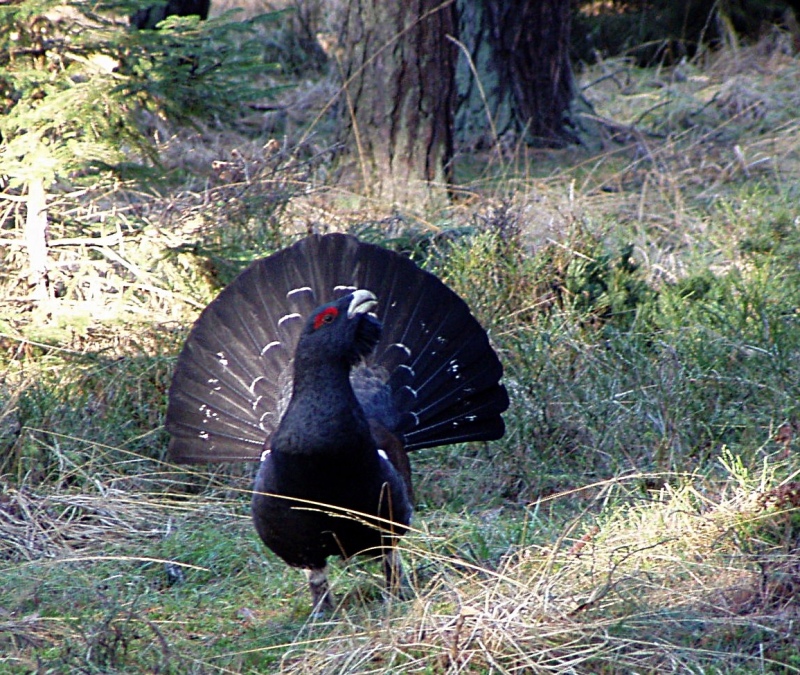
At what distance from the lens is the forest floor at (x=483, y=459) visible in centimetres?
343

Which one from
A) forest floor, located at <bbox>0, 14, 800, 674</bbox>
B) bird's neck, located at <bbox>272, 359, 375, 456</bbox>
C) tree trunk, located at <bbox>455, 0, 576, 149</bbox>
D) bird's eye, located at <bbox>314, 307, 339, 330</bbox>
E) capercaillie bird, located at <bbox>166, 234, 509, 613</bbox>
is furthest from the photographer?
tree trunk, located at <bbox>455, 0, 576, 149</bbox>

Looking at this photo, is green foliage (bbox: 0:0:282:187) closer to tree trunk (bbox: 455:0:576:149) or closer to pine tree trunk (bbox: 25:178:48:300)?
pine tree trunk (bbox: 25:178:48:300)

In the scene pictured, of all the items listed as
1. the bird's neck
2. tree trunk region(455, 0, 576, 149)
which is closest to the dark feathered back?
the bird's neck

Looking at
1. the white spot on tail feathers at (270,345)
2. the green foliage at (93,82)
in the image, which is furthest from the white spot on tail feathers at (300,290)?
the green foliage at (93,82)

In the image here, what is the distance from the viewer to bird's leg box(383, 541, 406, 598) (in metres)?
4.01

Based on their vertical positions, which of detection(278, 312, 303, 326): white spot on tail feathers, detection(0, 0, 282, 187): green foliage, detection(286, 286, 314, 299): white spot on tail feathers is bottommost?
detection(278, 312, 303, 326): white spot on tail feathers

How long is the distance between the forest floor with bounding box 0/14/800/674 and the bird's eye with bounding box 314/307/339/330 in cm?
87

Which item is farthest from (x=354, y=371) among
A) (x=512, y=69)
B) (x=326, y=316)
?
(x=512, y=69)

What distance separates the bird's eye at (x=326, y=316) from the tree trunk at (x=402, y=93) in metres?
4.18

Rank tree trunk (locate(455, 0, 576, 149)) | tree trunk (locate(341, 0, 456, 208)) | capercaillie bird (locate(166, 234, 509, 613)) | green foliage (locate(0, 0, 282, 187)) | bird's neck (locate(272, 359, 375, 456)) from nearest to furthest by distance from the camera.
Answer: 1. bird's neck (locate(272, 359, 375, 456))
2. capercaillie bird (locate(166, 234, 509, 613))
3. green foliage (locate(0, 0, 282, 187))
4. tree trunk (locate(341, 0, 456, 208))
5. tree trunk (locate(455, 0, 576, 149))

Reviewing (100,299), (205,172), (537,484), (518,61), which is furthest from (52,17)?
(518,61)

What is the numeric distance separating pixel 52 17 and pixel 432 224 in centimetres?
273

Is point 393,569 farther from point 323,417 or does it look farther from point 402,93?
point 402,93

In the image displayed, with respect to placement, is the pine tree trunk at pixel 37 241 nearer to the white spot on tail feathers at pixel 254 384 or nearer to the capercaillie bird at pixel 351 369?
the capercaillie bird at pixel 351 369
